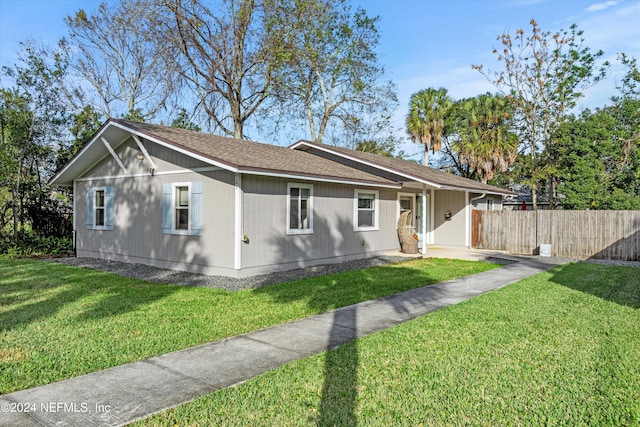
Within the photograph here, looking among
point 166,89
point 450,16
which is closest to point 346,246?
point 450,16

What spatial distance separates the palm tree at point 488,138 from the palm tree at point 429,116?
1676mm

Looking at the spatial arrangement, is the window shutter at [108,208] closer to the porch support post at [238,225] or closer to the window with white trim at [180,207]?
the window with white trim at [180,207]

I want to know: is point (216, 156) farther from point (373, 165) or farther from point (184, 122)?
point (184, 122)

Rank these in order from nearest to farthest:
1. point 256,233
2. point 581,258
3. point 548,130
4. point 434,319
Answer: point 434,319 → point 256,233 → point 581,258 → point 548,130

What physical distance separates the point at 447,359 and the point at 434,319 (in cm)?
172

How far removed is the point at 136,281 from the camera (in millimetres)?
9711

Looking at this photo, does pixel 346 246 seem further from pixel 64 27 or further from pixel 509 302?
pixel 64 27

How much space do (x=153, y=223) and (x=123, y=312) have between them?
5.49 meters

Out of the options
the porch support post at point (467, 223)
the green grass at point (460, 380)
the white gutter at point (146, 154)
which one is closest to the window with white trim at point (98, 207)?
the white gutter at point (146, 154)

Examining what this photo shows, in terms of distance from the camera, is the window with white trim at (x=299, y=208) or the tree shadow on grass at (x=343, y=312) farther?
the window with white trim at (x=299, y=208)

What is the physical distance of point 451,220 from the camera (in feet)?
58.9

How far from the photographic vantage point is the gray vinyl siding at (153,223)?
10.2 meters

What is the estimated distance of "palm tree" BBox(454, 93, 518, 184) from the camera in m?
26.7

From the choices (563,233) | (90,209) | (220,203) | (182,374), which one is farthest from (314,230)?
(563,233)
